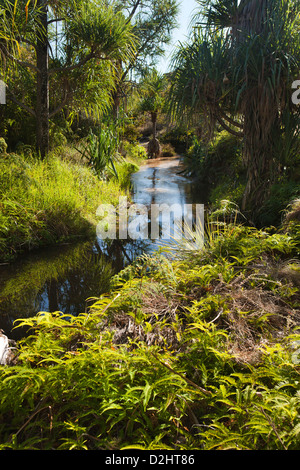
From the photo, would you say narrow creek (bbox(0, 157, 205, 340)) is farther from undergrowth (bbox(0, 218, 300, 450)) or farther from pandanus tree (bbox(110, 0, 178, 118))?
pandanus tree (bbox(110, 0, 178, 118))

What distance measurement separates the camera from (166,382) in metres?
1.59

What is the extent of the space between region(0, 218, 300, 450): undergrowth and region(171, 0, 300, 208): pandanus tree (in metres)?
3.13

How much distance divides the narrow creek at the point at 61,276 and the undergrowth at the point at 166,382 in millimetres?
962

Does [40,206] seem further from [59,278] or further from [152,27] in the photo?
[152,27]

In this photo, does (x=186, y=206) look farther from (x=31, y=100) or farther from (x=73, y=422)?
(x=73, y=422)

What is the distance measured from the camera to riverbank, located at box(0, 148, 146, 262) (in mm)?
4781

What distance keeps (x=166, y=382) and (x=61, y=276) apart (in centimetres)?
278

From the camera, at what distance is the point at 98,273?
165 inches

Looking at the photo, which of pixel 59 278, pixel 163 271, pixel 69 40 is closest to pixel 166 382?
pixel 163 271

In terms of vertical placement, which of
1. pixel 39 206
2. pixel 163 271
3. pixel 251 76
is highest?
pixel 251 76

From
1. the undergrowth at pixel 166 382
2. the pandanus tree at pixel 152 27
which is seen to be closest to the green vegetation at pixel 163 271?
the undergrowth at pixel 166 382

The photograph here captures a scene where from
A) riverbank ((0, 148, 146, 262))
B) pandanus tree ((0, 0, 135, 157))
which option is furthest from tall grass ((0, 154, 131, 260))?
pandanus tree ((0, 0, 135, 157))

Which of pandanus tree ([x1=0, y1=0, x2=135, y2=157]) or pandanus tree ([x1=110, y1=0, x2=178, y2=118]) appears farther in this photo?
pandanus tree ([x1=110, y1=0, x2=178, y2=118])

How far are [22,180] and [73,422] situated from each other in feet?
14.8
